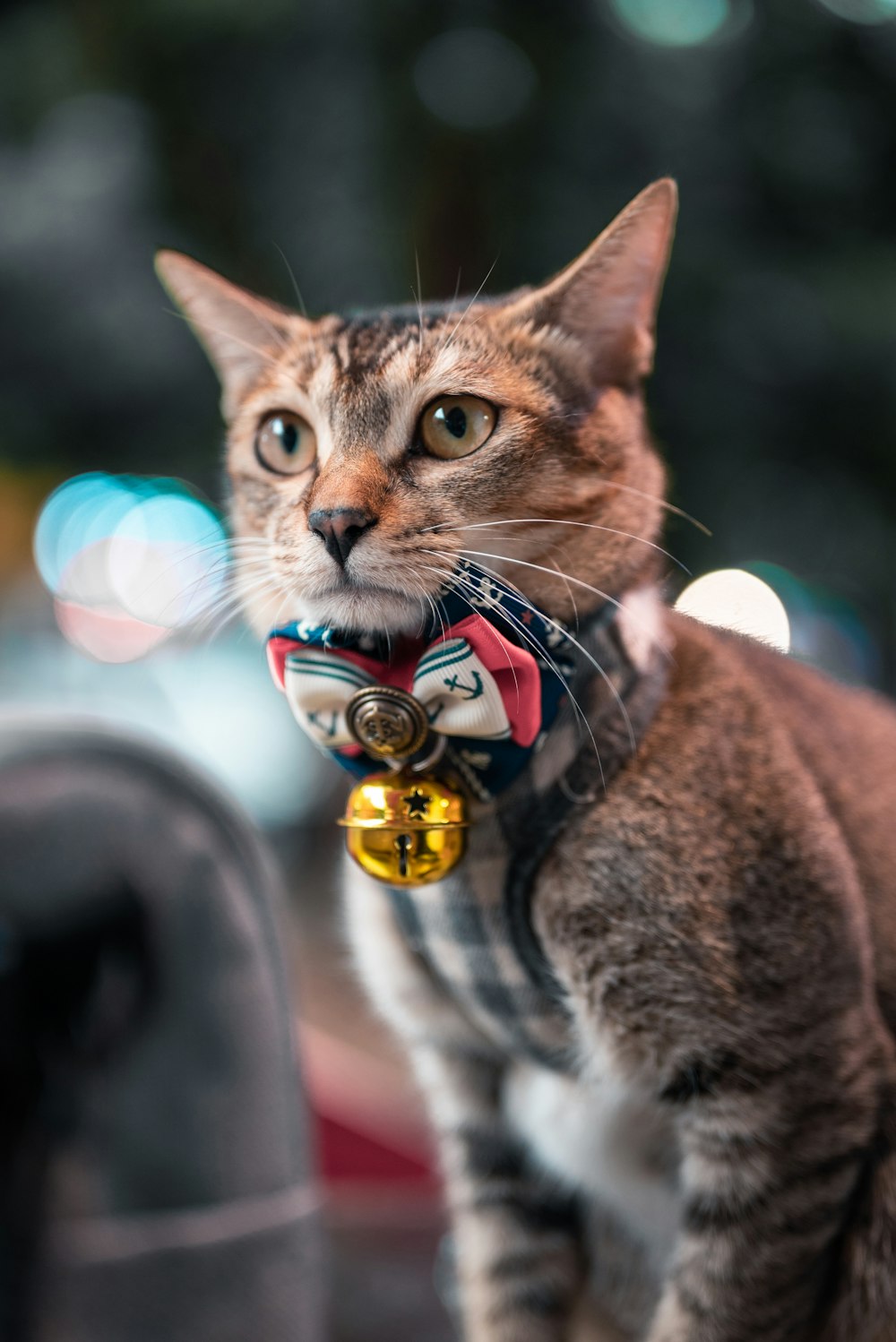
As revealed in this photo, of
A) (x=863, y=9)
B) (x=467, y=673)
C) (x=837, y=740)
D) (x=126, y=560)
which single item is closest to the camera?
(x=467, y=673)

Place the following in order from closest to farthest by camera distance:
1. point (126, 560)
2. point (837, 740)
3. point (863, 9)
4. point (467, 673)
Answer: point (467, 673), point (863, 9), point (837, 740), point (126, 560)

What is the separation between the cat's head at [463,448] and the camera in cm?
40

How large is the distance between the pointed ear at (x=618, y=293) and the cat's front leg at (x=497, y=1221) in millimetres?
361

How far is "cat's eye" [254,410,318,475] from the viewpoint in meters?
0.46

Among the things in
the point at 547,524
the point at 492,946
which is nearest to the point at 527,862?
the point at 492,946

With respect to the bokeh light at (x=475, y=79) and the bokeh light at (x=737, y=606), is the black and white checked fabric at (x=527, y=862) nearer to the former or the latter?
the bokeh light at (x=737, y=606)

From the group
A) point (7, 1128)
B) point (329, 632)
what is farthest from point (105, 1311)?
point (329, 632)

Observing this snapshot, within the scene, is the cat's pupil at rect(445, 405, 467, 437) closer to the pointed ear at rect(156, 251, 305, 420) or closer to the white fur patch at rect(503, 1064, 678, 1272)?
the pointed ear at rect(156, 251, 305, 420)

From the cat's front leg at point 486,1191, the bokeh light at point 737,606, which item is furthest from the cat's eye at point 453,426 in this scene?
the cat's front leg at point 486,1191

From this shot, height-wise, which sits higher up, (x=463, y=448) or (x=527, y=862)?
(x=463, y=448)

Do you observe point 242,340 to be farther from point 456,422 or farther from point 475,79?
point 475,79

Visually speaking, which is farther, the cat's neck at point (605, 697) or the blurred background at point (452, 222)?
the blurred background at point (452, 222)

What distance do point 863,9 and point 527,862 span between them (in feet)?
1.39

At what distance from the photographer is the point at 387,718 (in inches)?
15.4
